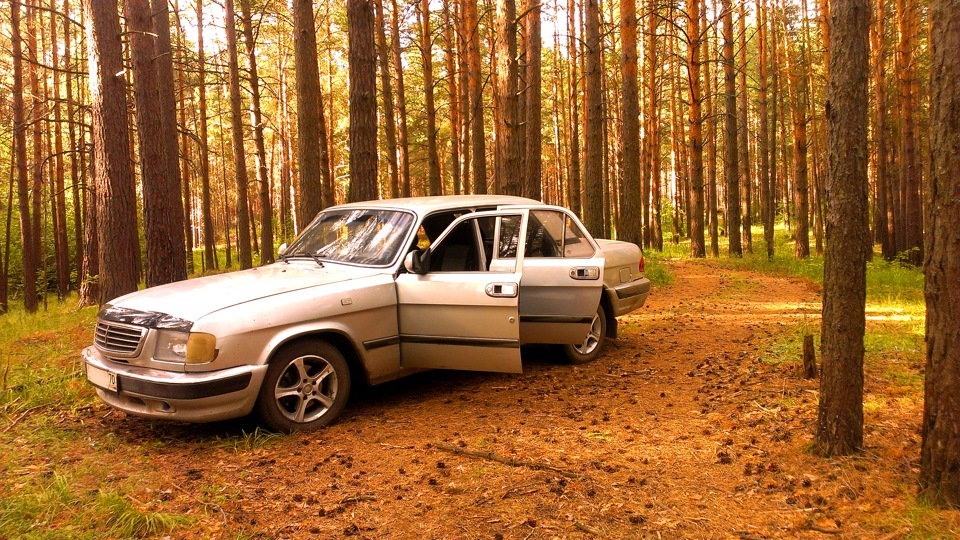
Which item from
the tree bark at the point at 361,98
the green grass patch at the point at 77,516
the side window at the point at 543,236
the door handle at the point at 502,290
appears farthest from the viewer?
the tree bark at the point at 361,98

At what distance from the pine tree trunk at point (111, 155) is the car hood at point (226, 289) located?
480 centimetres

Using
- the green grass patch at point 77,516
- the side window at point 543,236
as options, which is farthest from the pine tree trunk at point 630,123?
the green grass patch at point 77,516

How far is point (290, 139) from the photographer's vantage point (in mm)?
33594

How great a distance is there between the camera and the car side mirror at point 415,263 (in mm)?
5754

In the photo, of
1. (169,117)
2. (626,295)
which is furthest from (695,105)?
(169,117)

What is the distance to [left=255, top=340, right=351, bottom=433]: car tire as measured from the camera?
509cm

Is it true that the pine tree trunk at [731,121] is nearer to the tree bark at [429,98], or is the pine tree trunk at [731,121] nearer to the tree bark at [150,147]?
the tree bark at [429,98]

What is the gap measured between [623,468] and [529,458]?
66 centimetres

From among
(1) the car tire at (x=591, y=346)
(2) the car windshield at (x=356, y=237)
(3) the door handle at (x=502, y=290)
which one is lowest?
(1) the car tire at (x=591, y=346)

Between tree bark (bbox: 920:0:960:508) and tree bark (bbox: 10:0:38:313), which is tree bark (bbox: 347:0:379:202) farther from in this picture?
tree bark (bbox: 10:0:38:313)

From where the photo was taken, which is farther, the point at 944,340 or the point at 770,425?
the point at 770,425

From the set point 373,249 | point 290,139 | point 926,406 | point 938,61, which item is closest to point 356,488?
point 373,249

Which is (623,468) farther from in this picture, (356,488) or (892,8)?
(892,8)

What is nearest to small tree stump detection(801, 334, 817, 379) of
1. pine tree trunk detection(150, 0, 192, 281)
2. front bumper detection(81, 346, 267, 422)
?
front bumper detection(81, 346, 267, 422)
